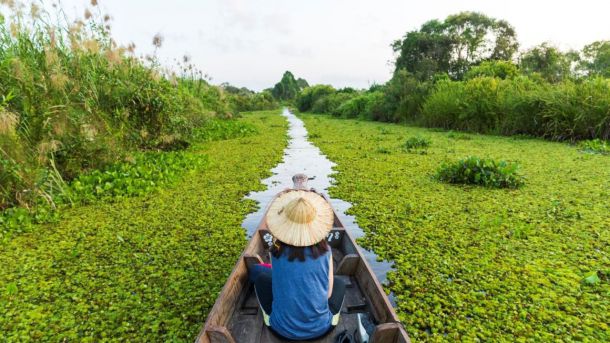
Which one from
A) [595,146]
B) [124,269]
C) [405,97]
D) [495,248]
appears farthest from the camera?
[405,97]

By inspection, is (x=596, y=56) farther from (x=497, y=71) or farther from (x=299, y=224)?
(x=299, y=224)

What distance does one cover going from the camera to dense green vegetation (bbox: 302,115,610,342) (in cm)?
266

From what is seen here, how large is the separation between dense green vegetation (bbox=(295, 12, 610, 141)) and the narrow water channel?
6399mm

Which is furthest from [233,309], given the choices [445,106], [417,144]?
[445,106]

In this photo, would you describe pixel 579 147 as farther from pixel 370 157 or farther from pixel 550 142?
pixel 370 157

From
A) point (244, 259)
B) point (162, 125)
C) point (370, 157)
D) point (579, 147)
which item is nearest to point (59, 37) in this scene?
point (162, 125)

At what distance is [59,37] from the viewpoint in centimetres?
570

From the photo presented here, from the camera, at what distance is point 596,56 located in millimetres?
36500

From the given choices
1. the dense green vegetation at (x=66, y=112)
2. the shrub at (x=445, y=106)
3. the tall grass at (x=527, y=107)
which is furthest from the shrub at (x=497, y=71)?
the dense green vegetation at (x=66, y=112)

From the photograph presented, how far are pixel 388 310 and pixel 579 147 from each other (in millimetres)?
10062

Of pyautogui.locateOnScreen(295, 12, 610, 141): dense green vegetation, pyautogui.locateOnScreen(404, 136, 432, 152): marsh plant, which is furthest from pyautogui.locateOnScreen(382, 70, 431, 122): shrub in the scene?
pyautogui.locateOnScreen(404, 136, 432, 152): marsh plant

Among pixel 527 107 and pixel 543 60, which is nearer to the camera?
pixel 527 107

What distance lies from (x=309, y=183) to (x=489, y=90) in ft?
30.9

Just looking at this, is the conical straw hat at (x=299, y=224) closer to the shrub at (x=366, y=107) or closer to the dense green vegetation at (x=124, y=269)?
the dense green vegetation at (x=124, y=269)
